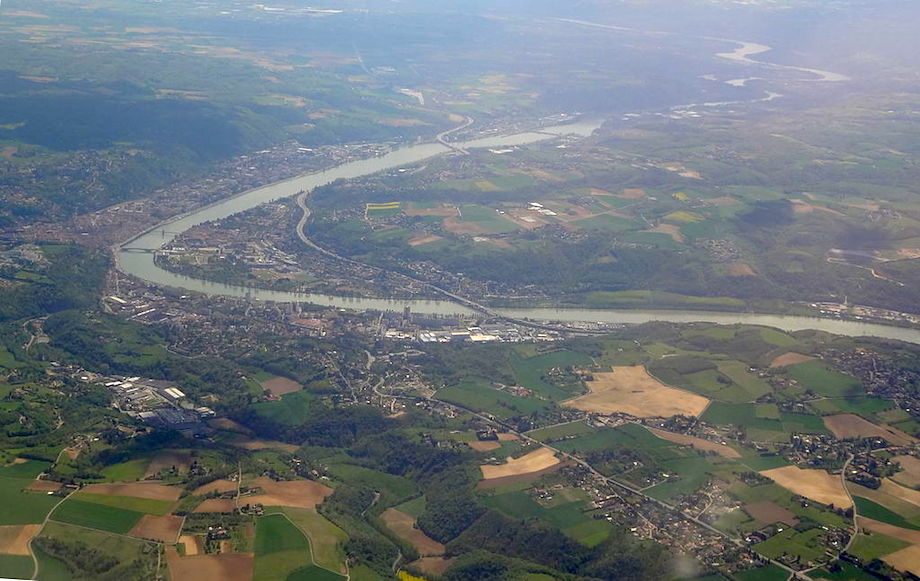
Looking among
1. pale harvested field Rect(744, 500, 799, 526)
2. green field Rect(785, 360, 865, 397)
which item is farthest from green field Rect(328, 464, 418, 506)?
green field Rect(785, 360, 865, 397)

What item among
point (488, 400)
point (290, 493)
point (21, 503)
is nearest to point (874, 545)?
point (488, 400)

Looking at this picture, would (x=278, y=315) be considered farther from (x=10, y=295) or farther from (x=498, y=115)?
(x=498, y=115)

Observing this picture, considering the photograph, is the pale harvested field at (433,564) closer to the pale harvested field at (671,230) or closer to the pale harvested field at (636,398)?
the pale harvested field at (636,398)

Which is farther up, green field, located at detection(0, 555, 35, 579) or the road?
green field, located at detection(0, 555, 35, 579)

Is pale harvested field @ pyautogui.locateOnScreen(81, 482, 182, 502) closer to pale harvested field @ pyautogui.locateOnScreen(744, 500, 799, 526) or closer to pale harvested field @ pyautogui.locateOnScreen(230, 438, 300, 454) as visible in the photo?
pale harvested field @ pyautogui.locateOnScreen(230, 438, 300, 454)

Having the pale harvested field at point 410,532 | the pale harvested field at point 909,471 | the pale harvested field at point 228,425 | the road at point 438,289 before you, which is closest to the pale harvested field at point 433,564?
the pale harvested field at point 410,532

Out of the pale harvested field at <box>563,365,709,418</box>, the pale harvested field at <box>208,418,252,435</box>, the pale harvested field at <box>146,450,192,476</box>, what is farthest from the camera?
the pale harvested field at <box>563,365,709,418</box>

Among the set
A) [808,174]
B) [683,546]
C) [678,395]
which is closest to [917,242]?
[808,174]
